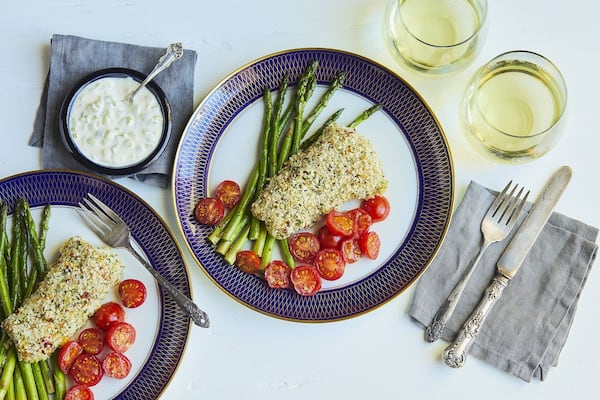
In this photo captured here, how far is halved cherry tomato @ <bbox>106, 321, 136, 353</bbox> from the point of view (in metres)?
3.63

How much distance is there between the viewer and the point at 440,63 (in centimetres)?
389

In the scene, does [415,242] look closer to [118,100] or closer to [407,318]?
[407,318]

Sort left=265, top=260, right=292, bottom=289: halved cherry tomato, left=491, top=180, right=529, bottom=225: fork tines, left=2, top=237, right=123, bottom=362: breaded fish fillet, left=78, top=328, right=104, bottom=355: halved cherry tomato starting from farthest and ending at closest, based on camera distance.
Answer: left=491, top=180, right=529, bottom=225: fork tines → left=265, top=260, right=292, bottom=289: halved cherry tomato → left=78, top=328, right=104, bottom=355: halved cherry tomato → left=2, top=237, right=123, bottom=362: breaded fish fillet

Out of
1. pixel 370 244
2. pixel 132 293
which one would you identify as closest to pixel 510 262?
pixel 370 244

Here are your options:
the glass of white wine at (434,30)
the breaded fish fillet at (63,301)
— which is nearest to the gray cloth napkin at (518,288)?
the glass of white wine at (434,30)

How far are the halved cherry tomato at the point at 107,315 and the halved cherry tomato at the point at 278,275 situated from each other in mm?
793

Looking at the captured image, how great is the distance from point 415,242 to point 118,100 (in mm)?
1792

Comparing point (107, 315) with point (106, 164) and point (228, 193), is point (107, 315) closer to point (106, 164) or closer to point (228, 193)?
point (106, 164)

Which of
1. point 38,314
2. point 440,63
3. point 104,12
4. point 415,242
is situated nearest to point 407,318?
point 415,242

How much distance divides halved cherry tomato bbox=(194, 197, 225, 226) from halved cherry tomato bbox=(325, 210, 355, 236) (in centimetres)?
59

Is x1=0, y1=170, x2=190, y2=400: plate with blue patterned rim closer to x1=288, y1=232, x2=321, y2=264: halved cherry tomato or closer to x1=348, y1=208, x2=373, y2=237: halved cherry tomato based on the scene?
x1=288, y1=232, x2=321, y2=264: halved cherry tomato

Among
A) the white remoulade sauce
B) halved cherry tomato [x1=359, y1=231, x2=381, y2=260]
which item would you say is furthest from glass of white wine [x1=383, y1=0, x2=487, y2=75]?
the white remoulade sauce

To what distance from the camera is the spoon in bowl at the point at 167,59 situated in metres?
3.81

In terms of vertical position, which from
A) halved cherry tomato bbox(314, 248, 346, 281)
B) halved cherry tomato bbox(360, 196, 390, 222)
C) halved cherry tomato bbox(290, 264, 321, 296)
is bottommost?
halved cherry tomato bbox(290, 264, 321, 296)
